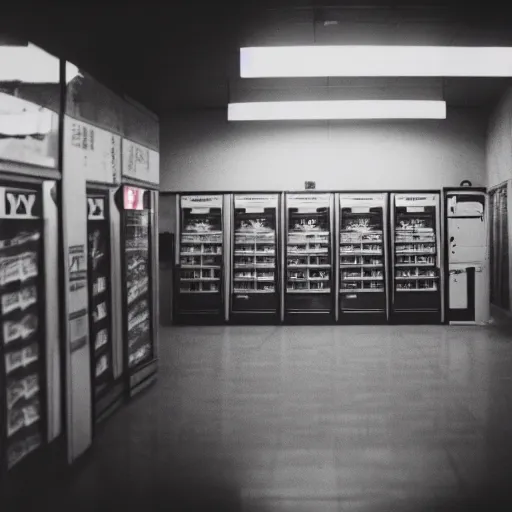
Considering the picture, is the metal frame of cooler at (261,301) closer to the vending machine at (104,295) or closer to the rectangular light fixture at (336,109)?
the rectangular light fixture at (336,109)

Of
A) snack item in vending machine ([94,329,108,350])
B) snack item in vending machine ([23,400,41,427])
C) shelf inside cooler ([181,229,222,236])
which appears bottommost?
snack item in vending machine ([23,400,41,427])

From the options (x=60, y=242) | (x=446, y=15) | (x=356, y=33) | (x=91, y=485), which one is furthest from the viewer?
(x=356, y=33)

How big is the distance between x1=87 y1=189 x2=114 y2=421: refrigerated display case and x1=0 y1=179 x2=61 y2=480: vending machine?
0.85m

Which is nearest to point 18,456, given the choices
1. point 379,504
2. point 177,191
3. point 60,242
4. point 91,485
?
point 91,485

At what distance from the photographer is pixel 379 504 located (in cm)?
320

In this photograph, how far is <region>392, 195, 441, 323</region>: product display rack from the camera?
373 inches

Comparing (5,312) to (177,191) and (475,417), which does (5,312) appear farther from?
(177,191)

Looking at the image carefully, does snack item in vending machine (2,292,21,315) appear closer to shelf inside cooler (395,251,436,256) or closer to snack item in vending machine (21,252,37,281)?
snack item in vending machine (21,252,37,281)

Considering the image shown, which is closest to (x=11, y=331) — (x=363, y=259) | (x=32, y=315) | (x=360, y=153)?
(x=32, y=315)

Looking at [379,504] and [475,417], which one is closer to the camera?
[379,504]

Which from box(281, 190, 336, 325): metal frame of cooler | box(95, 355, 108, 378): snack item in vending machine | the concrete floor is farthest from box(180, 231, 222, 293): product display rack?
box(95, 355, 108, 378): snack item in vending machine

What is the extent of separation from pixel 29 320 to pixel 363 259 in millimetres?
6697

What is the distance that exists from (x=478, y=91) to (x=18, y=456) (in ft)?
26.1

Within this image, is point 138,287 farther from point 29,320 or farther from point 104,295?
point 29,320
